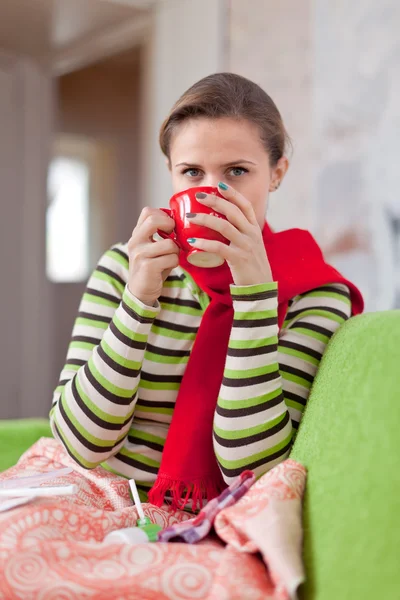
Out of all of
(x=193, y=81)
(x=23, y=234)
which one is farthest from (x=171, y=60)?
(x=23, y=234)

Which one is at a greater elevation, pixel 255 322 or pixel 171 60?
pixel 171 60

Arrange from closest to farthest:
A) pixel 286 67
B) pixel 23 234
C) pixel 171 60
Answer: pixel 286 67 < pixel 171 60 < pixel 23 234

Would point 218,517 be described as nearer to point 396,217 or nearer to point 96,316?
point 96,316

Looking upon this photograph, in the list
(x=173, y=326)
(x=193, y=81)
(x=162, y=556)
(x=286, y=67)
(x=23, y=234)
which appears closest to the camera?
(x=162, y=556)

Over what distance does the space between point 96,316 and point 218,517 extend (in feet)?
1.59

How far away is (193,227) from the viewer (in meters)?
1.05

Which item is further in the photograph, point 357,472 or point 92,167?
point 92,167

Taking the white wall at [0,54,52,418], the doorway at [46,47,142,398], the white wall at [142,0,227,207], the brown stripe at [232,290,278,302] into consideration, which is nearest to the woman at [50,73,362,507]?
the brown stripe at [232,290,278,302]

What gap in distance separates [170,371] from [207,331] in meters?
0.09

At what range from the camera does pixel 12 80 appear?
425 cm

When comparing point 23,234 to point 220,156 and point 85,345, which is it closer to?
point 85,345

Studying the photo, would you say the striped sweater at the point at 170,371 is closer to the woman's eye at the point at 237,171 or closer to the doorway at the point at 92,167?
the woman's eye at the point at 237,171

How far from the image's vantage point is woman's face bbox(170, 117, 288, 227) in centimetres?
114

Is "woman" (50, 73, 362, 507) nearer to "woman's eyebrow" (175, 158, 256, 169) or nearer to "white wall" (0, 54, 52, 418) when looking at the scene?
"woman's eyebrow" (175, 158, 256, 169)
